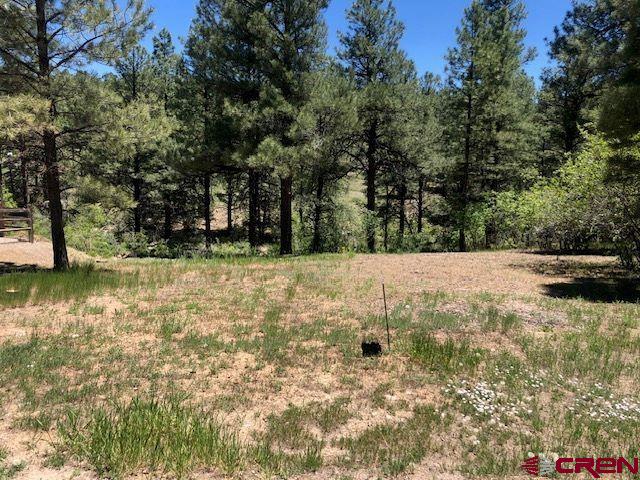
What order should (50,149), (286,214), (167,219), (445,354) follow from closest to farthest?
1. (445,354)
2. (50,149)
3. (286,214)
4. (167,219)

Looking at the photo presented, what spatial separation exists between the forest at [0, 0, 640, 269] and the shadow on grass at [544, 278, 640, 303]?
133 cm

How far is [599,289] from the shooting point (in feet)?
38.4

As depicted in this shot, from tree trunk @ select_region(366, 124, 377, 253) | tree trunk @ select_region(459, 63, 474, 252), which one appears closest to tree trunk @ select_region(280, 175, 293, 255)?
tree trunk @ select_region(366, 124, 377, 253)

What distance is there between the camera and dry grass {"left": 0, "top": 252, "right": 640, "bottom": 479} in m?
4.17

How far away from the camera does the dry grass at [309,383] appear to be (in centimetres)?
417

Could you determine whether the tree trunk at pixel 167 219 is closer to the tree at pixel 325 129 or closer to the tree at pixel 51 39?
the tree at pixel 325 129

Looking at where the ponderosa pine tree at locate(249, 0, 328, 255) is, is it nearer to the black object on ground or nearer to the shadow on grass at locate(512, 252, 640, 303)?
the shadow on grass at locate(512, 252, 640, 303)

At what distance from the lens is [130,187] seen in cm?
2934

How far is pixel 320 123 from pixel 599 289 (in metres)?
12.0

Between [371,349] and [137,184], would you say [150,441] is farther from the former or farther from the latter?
[137,184]

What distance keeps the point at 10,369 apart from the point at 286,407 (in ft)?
12.8

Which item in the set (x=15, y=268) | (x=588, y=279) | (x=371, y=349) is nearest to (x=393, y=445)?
(x=371, y=349)

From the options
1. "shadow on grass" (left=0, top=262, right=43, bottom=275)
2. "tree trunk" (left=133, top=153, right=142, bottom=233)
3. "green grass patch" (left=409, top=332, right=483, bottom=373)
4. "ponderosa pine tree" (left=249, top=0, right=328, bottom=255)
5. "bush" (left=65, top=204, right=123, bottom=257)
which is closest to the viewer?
"green grass patch" (left=409, top=332, right=483, bottom=373)

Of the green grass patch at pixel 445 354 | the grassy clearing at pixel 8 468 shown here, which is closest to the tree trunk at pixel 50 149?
the grassy clearing at pixel 8 468
